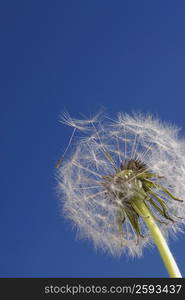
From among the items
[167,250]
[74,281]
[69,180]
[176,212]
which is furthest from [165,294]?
[69,180]

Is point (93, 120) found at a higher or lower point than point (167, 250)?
higher

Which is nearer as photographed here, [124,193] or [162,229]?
[124,193]

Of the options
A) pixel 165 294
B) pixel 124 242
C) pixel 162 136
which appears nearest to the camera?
pixel 165 294

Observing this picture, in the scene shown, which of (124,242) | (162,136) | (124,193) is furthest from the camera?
(162,136)

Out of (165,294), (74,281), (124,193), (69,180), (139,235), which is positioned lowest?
(165,294)

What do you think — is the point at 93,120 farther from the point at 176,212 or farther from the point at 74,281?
the point at 74,281

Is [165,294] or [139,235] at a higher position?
[139,235]

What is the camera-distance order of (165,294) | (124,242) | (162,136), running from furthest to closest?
(162,136), (124,242), (165,294)

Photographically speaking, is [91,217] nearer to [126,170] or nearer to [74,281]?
[126,170]

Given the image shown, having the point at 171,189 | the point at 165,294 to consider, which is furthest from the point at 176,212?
the point at 165,294
